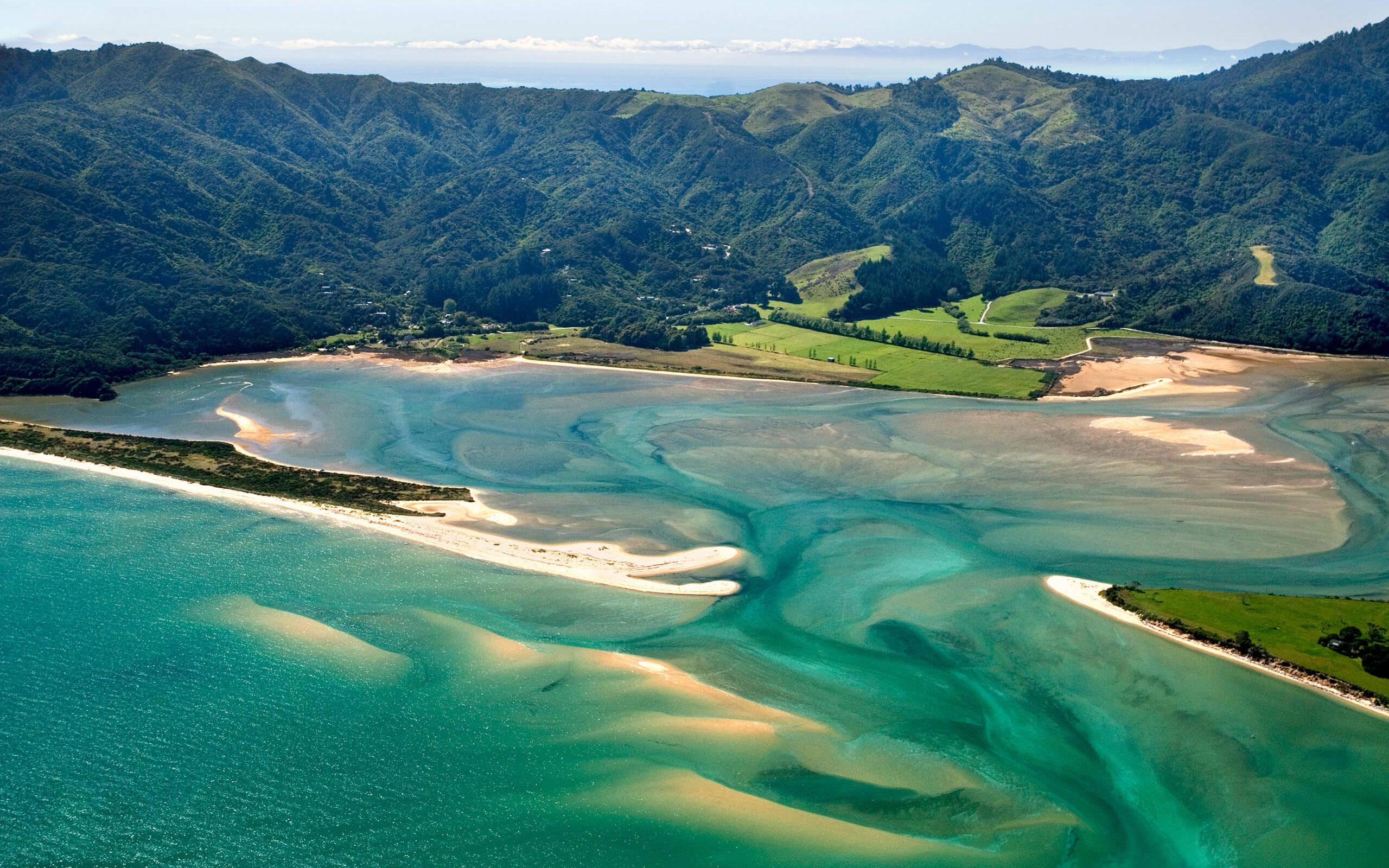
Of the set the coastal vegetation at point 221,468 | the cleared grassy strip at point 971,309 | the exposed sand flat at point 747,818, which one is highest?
the cleared grassy strip at point 971,309

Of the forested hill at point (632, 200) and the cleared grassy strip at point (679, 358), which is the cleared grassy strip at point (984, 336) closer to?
the forested hill at point (632, 200)

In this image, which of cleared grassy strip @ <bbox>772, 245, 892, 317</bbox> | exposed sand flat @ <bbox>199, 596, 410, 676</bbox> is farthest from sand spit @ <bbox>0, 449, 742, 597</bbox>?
cleared grassy strip @ <bbox>772, 245, 892, 317</bbox>

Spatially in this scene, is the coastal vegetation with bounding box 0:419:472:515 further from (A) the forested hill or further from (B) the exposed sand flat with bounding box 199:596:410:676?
(A) the forested hill

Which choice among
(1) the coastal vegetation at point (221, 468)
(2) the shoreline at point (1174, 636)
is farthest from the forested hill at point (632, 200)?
(2) the shoreline at point (1174, 636)

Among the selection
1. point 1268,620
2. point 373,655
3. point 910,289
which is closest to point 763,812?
point 373,655

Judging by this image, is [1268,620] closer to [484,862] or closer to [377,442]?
[484,862]

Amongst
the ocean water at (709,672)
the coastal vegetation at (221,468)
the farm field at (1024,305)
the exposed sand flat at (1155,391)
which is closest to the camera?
the ocean water at (709,672)

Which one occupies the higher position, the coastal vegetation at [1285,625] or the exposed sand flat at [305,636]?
the coastal vegetation at [1285,625]
